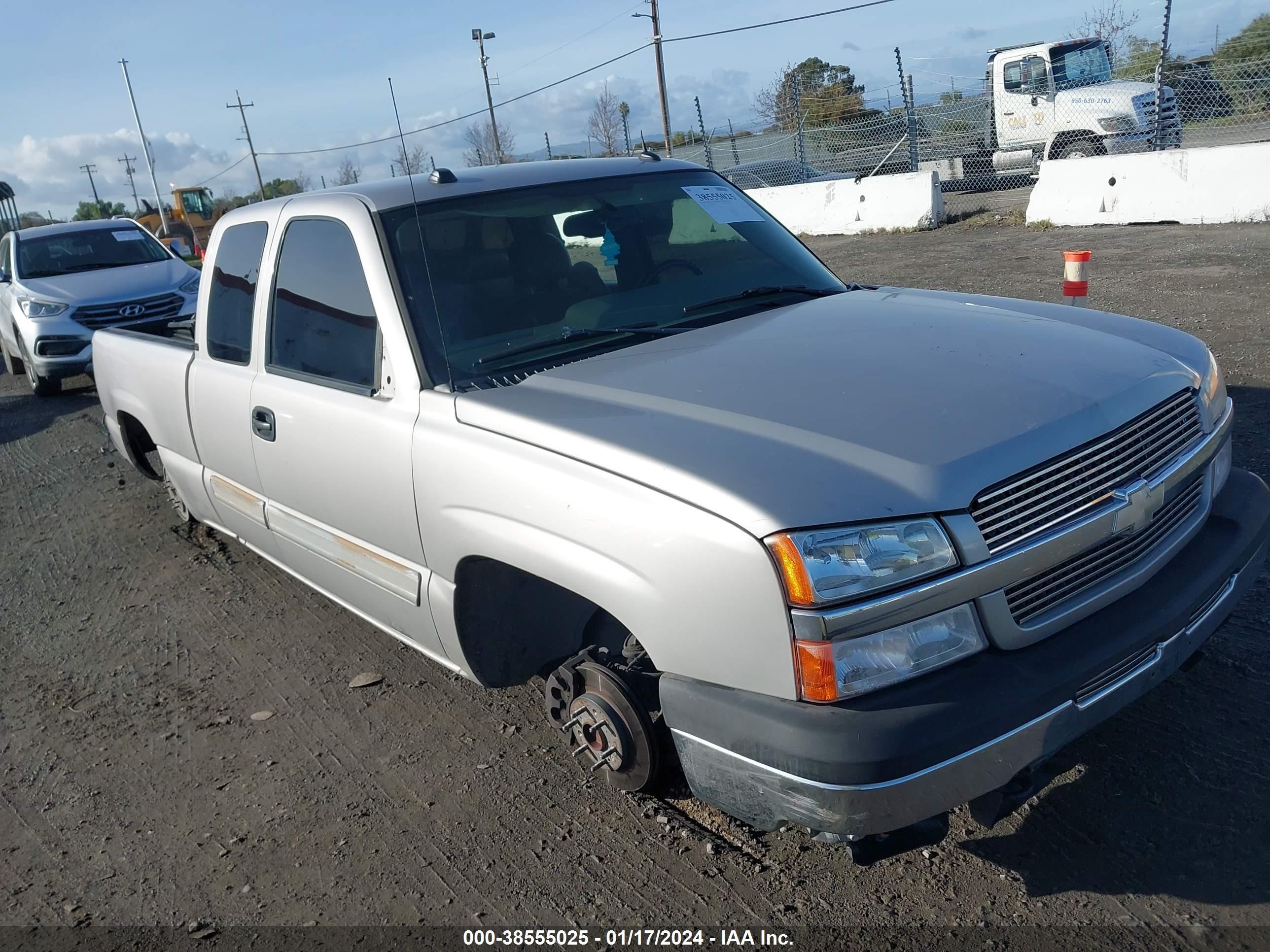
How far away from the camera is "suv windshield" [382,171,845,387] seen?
3168 mm

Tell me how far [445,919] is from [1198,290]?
26.9 feet

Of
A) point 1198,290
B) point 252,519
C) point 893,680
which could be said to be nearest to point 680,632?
point 893,680

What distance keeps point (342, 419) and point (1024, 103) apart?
18186mm

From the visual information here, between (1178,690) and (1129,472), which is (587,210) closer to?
(1129,472)

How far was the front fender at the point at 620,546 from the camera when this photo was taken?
2.13 metres

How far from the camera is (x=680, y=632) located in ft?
7.39

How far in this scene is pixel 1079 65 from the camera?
59.4 ft

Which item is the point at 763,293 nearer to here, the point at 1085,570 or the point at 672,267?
the point at 672,267

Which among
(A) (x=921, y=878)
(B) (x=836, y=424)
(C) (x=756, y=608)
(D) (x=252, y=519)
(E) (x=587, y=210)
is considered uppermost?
(E) (x=587, y=210)

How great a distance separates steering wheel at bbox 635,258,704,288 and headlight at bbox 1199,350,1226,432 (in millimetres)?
1652

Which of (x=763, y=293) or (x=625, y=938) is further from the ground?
(x=763, y=293)

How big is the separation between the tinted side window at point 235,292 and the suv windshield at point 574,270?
936 mm

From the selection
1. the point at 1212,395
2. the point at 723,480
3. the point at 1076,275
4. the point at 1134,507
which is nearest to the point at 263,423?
the point at 723,480

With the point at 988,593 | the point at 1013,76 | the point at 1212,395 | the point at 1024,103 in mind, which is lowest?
the point at 988,593
